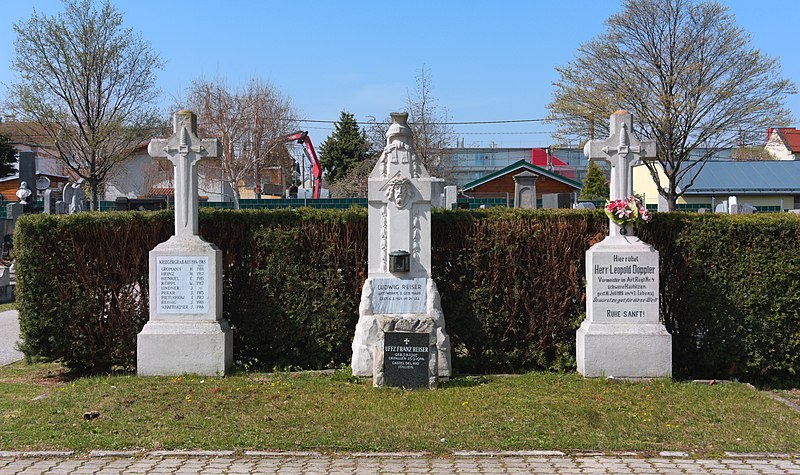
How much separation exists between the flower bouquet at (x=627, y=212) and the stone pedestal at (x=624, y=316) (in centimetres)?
26

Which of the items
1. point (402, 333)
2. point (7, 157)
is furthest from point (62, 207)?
point (7, 157)

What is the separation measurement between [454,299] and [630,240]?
7.64ft

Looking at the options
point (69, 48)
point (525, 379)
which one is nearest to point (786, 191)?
point (69, 48)

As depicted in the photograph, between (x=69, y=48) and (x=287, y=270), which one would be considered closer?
(x=287, y=270)

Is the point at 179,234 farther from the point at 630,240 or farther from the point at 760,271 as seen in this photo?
the point at 760,271

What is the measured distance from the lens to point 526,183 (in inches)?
924

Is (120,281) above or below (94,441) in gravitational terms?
above

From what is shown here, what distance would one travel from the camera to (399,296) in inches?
384

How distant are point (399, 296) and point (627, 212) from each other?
298 cm

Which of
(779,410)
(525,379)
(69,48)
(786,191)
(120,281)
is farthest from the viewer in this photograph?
(786,191)

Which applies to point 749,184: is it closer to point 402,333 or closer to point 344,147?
point 344,147

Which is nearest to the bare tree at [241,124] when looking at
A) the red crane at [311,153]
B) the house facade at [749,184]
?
the red crane at [311,153]

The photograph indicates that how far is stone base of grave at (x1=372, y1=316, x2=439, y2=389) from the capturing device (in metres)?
8.80

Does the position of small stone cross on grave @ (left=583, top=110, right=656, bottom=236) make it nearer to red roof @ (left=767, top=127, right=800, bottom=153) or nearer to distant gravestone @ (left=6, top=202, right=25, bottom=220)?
distant gravestone @ (left=6, top=202, right=25, bottom=220)
